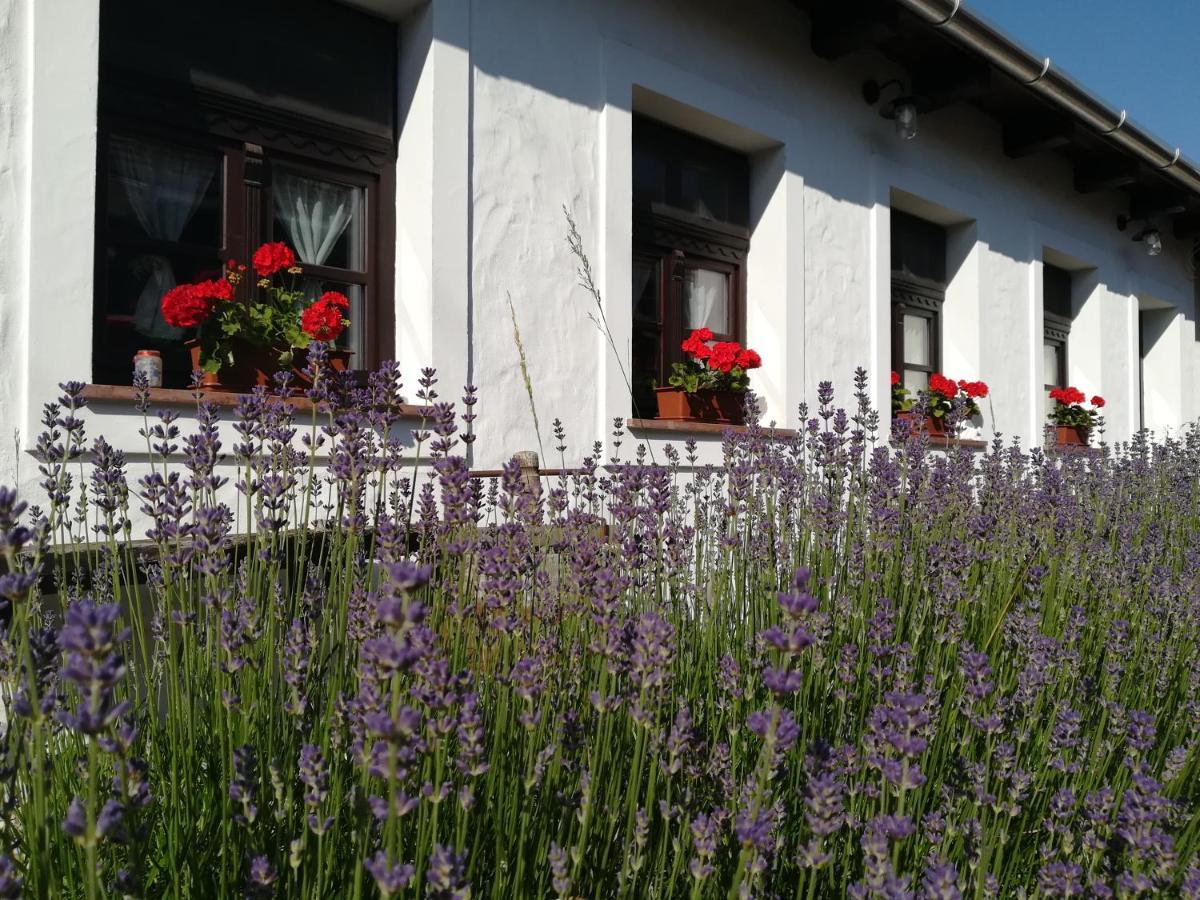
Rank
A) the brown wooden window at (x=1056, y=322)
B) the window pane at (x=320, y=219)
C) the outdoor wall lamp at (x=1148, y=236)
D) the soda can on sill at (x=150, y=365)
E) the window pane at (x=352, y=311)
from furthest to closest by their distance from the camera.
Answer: the outdoor wall lamp at (x=1148, y=236), the brown wooden window at (x=1056, y=322), the window pane at (x=352, y=311), the window pane at (x=320, y=219), the soda can on sill at (x=150, y=365)

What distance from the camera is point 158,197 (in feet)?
13.7

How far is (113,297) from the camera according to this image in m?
4.02

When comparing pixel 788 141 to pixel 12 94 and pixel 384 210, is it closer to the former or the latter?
pixel 384 210

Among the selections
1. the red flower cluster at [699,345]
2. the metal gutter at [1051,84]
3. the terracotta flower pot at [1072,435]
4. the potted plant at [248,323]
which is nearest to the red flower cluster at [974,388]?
the terracotta flower pot at [1072,435]

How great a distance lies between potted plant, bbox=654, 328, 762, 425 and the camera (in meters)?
5.91

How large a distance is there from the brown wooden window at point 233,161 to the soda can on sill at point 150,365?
0.27m

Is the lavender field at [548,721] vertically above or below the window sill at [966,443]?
below

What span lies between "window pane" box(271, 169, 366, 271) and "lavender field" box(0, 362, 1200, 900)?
A: 232 centimetres

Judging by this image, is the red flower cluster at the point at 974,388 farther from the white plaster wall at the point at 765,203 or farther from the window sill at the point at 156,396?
Answer: the window sill at the point at 156,396

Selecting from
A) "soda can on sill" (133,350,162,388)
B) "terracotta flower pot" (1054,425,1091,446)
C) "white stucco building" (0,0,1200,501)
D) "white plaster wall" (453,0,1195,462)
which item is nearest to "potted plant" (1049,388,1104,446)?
"terracotta flower pot" (1054,425,1091,446)

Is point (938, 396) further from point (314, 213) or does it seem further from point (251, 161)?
point (251, 161)

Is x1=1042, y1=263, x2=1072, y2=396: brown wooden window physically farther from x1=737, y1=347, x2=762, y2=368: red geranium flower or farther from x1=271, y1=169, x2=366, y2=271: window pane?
x1=271, y1=169, x2=366, y2=271: window pane

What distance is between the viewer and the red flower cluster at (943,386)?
8.17 m

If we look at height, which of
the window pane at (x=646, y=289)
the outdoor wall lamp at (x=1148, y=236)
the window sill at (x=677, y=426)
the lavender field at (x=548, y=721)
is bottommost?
the lavender field at (x=548, y=721)
